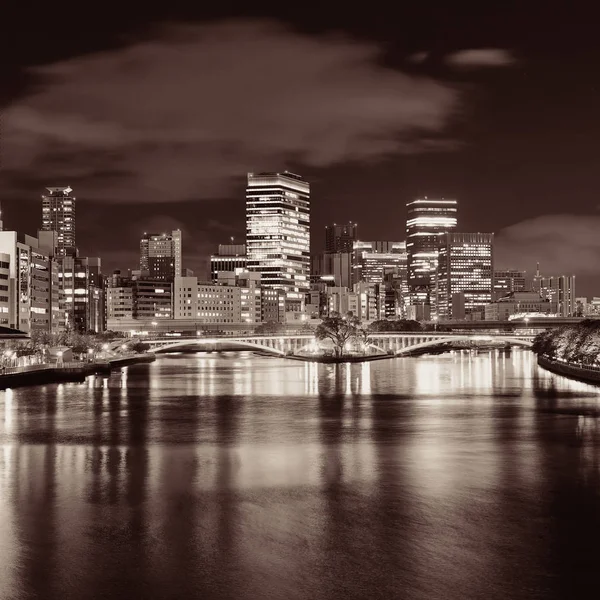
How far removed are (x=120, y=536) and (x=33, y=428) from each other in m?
20.3

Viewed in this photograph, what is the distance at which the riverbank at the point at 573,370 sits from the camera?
61966mm

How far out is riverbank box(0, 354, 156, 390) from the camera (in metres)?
62.7

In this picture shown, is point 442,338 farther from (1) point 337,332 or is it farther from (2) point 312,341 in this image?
(2) point 312,341

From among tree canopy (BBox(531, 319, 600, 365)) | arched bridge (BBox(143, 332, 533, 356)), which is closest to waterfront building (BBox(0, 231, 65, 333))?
arched bridge (BBox(143, 332, 533, 356))

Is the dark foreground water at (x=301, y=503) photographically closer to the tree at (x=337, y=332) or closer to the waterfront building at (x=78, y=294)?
the tree at (x=337, y=332)

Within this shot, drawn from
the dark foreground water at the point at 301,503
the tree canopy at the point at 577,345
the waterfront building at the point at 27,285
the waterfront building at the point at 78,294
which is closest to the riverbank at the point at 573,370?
the tree canopy at the point at 577,345

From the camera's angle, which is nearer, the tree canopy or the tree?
the tree canopy

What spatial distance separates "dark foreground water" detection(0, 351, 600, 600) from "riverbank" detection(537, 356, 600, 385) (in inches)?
613

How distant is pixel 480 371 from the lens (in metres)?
82.0

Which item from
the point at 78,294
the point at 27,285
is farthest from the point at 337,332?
the point at 78,294

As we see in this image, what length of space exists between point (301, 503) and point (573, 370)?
50.2m

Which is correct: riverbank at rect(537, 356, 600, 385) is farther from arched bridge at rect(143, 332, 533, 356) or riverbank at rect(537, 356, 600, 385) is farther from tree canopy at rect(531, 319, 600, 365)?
arched bridge at rect(143, 332, 533, 356)

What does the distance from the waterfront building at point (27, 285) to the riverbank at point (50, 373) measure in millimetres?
30378

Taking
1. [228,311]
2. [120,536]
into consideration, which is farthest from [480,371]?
[228,311]
